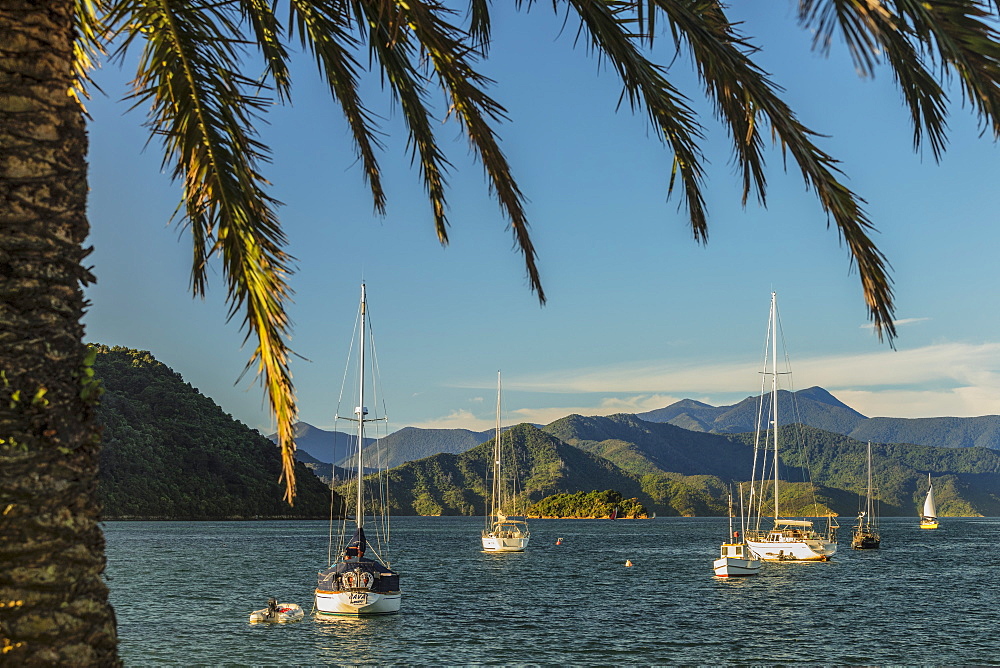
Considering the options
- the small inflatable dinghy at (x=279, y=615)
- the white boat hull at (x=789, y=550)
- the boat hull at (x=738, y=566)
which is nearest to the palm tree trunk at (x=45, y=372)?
→ the small inflatable dinghy at (x=279, y=615)

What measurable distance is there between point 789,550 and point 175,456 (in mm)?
116534

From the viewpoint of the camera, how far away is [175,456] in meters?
157

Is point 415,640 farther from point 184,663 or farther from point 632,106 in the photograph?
point 632,106

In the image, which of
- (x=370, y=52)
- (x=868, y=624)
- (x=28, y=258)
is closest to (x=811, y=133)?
(x=370, y=52)

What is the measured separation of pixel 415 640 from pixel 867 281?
33.9 metres

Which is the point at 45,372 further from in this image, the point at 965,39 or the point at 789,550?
the point at 789,550

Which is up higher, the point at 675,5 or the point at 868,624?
the point at 675,5

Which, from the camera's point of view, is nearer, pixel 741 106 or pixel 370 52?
pixel 741 106

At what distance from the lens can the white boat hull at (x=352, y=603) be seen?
1481 inches

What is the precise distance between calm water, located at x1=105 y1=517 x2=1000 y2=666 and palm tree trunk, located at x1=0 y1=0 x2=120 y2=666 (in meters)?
29.0

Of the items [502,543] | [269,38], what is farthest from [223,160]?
[502,543]

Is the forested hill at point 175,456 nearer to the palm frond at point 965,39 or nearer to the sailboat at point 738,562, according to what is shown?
the sailboat at point 738,562

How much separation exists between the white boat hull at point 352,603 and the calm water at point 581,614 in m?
0.63

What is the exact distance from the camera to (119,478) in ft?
540
